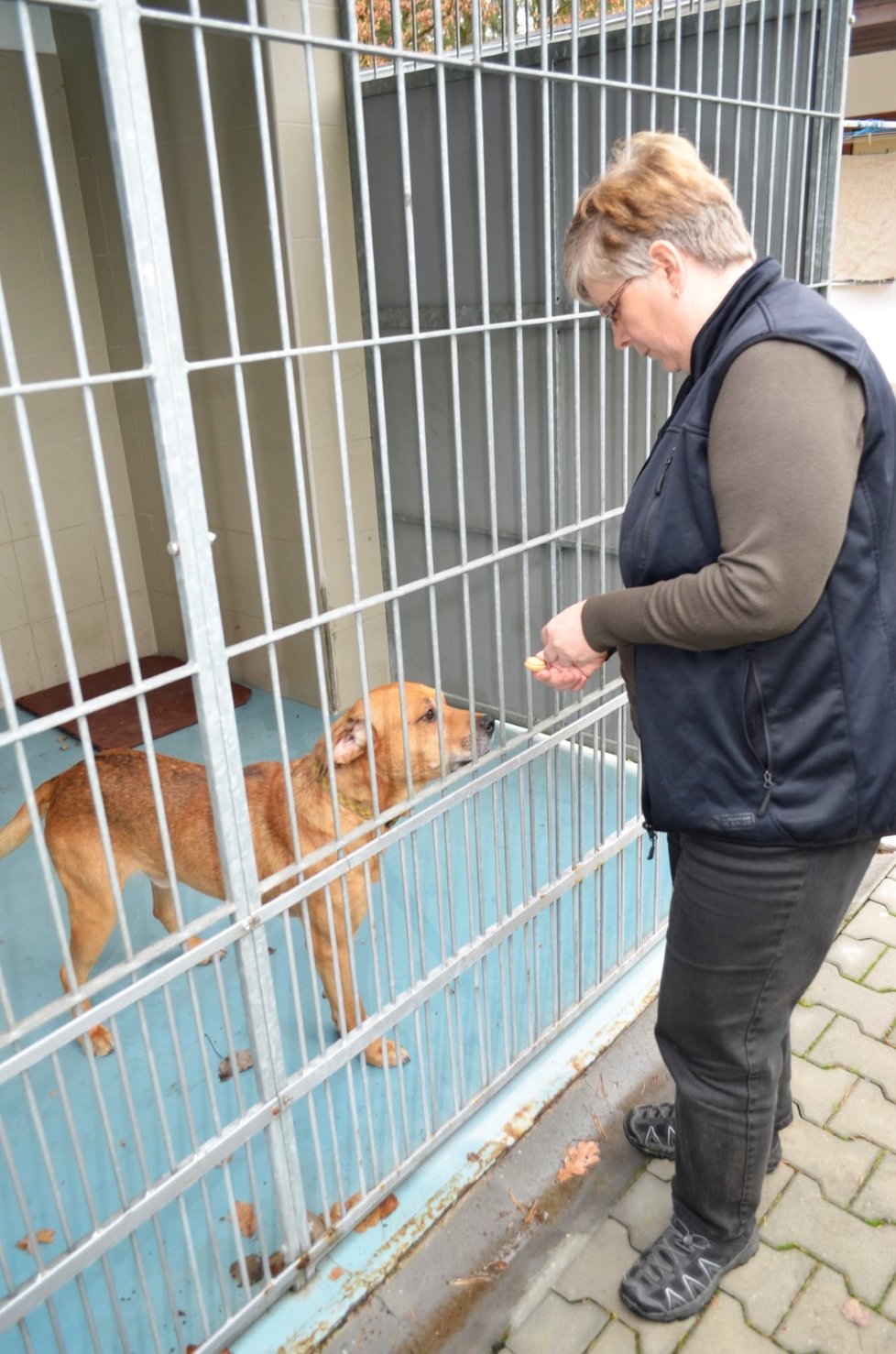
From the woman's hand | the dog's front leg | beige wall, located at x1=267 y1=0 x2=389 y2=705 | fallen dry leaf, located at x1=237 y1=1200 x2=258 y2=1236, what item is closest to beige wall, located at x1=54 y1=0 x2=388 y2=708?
beige wall, located at x1=267 y1=0 x2=389 y2=705

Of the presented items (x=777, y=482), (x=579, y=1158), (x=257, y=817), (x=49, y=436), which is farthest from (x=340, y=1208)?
(x=49, y=436)

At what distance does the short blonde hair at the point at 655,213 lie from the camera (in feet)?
5.32

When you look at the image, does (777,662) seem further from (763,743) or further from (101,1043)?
(101,1043)

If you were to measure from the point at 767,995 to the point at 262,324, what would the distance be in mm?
3813

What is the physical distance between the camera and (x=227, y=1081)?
2887 mm

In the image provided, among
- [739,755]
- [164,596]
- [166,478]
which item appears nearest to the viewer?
[166,478]

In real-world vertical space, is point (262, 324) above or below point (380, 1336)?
above

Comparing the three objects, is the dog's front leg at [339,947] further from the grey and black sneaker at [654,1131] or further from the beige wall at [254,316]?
the beige wall at [254,316]

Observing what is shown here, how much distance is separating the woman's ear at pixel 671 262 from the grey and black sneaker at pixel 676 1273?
6.55 ft

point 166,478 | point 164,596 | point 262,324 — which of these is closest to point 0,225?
point 262,324

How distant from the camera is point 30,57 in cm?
131

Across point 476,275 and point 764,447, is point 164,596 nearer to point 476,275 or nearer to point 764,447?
point 476,275

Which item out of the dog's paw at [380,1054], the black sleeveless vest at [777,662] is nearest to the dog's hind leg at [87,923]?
the dog's paw at [380,1054]

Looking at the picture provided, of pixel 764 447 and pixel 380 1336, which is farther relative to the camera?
pixel 380 1336
